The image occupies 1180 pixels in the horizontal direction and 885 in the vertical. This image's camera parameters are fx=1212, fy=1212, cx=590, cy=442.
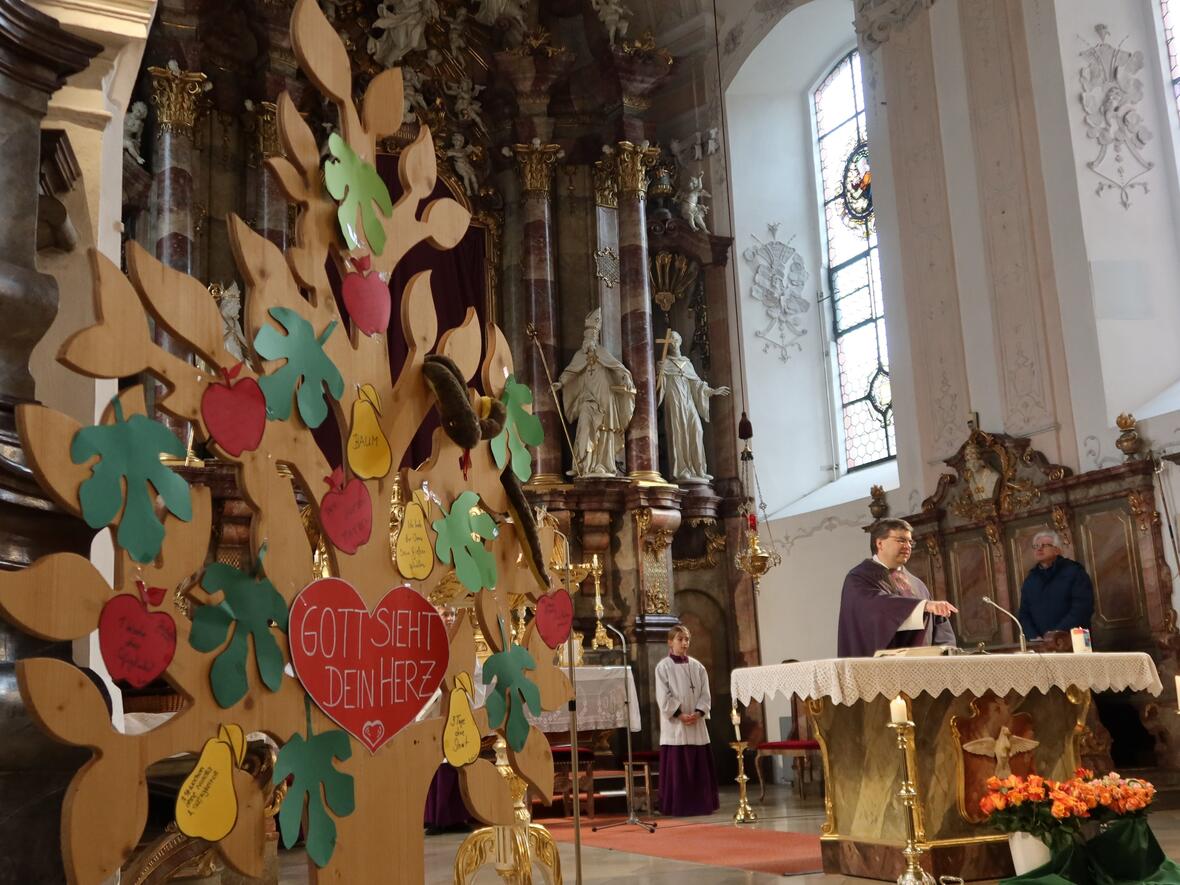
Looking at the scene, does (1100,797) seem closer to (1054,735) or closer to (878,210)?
(1054,735)

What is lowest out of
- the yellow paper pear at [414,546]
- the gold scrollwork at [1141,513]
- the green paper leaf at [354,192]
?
the yellow paper pear at [414,546]

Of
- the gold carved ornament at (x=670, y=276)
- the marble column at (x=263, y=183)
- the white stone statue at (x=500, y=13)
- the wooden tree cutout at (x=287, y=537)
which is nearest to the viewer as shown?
the wooden tree cutout at (x=287, y=537)

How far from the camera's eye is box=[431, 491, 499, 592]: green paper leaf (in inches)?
112

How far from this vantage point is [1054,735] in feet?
20.9

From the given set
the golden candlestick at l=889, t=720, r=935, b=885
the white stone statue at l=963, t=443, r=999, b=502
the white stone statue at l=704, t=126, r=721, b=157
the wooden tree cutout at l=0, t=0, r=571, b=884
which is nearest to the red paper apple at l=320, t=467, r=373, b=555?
the wooden tree cutout at l=0, t=0, r=571, b=884

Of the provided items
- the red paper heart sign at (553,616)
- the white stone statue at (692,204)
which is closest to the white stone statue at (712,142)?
the white stone statue at (692,204)

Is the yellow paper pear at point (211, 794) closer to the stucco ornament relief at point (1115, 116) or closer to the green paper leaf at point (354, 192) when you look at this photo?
the green paper leaf at point (354, 192)

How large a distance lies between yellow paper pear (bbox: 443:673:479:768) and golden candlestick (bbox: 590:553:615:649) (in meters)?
9.31

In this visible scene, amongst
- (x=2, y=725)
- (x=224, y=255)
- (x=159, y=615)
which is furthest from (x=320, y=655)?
(x=224, y=255)

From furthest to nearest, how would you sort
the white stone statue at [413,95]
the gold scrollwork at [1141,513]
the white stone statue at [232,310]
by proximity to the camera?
1. the white stone statue at [413,95]
2. the white stone statue at [232,310]
3. the gold scrollwork at [1141,513]

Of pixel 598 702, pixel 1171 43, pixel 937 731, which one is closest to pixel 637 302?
pixel 598 702

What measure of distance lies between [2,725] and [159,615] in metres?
0.41

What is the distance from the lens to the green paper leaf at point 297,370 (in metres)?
2.50

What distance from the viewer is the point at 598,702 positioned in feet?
35.4
